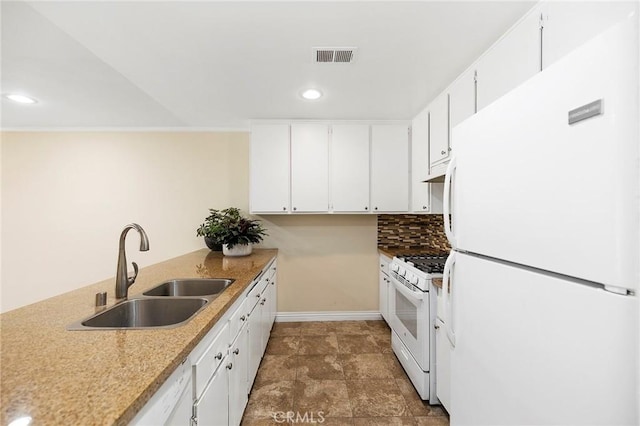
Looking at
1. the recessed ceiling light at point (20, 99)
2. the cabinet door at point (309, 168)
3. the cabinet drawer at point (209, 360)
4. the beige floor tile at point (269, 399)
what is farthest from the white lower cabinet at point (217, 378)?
the recessed ceiling light at point (20, 99)

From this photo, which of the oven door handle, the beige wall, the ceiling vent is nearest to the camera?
the ceiling vent

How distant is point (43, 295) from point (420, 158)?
4.68 meters

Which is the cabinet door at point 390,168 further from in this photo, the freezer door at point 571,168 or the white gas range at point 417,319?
the freezer door at point 571,168

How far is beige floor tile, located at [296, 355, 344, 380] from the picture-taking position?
225 centimetres

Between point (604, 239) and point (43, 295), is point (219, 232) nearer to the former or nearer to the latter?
point (43, 295)

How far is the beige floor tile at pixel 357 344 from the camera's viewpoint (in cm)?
266

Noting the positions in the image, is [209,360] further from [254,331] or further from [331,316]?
[331,316]

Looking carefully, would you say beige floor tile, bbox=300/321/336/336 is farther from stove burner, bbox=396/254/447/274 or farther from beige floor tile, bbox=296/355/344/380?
stove burner, bbox=396/254/447/274

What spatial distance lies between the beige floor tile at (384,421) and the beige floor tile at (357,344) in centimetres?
84

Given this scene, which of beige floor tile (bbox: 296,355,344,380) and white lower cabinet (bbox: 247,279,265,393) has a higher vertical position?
white lower cabinet (bbox: 247,279,265,393)

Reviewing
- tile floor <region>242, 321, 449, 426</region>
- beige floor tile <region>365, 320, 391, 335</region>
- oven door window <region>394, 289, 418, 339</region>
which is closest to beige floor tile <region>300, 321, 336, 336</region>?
tile floor <region>242, 321, 449, 426</region>

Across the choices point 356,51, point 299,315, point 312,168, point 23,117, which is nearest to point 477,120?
point 356,51

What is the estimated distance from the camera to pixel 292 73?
6.63 feet

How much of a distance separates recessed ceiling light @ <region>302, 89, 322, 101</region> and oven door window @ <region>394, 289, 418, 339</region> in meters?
1.88
